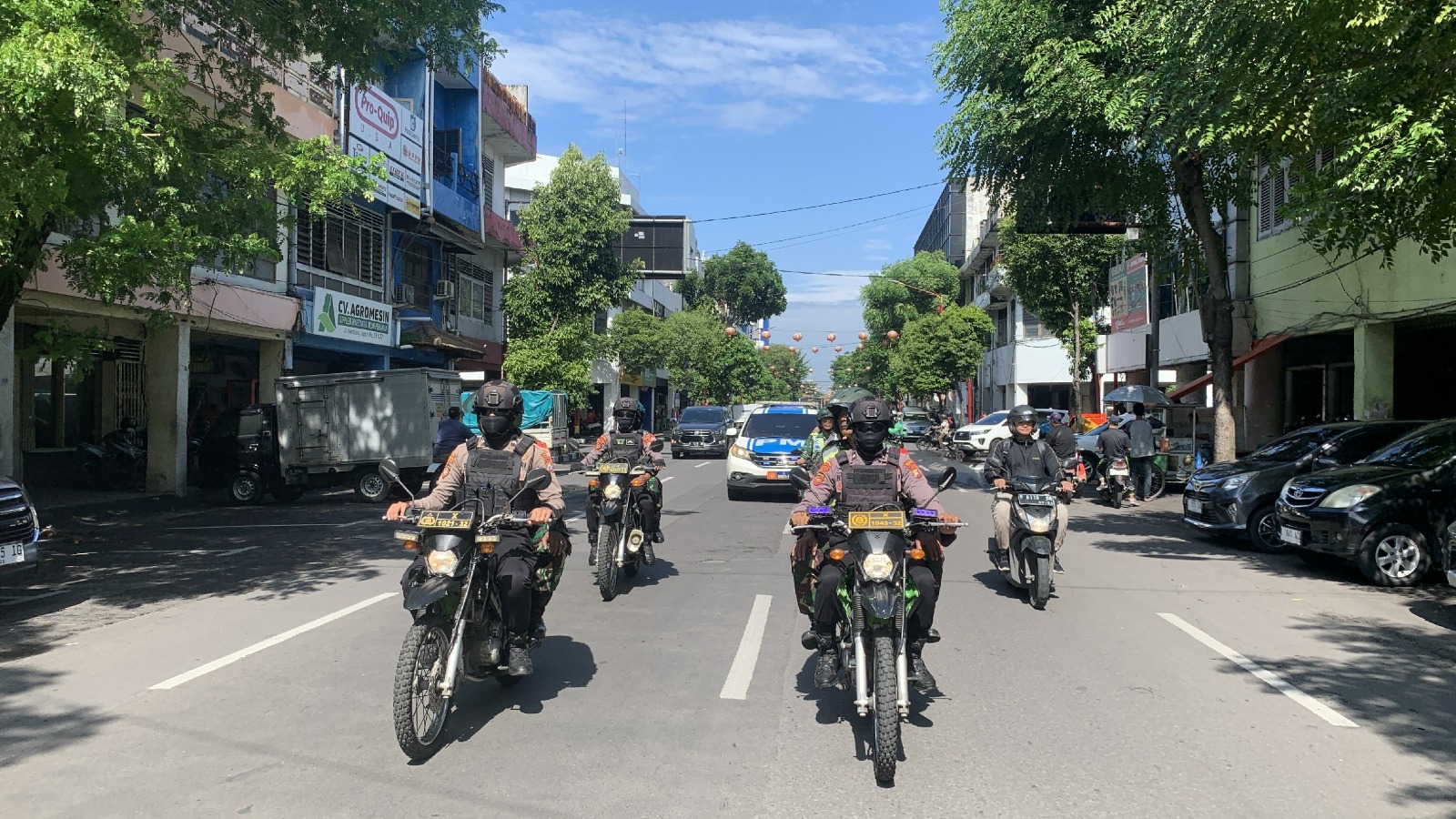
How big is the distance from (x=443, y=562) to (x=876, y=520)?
206 cm

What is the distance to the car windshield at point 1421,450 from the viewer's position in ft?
34.1

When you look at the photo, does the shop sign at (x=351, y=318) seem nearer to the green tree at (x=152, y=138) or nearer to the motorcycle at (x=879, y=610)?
the green tree at (x=152, y=138)

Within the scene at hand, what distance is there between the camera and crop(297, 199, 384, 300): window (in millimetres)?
22594

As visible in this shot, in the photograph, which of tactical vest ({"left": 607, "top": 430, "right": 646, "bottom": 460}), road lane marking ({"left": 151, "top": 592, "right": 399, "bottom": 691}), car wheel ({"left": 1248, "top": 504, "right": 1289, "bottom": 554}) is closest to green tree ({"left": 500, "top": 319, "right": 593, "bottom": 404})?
tactical vest ({"left": 607, "top": 430, "right": 646, "bottom": 460})

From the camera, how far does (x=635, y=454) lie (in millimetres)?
9844

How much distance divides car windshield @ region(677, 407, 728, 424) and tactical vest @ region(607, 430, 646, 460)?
23.0 m

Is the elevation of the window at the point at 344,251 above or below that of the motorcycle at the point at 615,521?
above

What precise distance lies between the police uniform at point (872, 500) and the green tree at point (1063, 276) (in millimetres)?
27815

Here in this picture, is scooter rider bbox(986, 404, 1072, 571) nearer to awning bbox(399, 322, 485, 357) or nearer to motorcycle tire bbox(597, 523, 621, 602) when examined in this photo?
motorcycle tire bbox(597, 523, 621, 602)

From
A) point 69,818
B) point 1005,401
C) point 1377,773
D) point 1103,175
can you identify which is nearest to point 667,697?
point 69,818

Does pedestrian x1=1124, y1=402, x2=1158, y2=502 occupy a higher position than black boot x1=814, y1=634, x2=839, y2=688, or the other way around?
pedestrian x1=1124, y1=402, x2=1158, y2=502

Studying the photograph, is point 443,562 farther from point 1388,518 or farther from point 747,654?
point 1388,518

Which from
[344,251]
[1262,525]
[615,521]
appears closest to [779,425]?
[1262,525]

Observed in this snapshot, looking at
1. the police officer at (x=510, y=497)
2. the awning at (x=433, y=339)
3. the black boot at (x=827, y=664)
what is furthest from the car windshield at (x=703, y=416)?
the black boot at (x=827, y=664)
